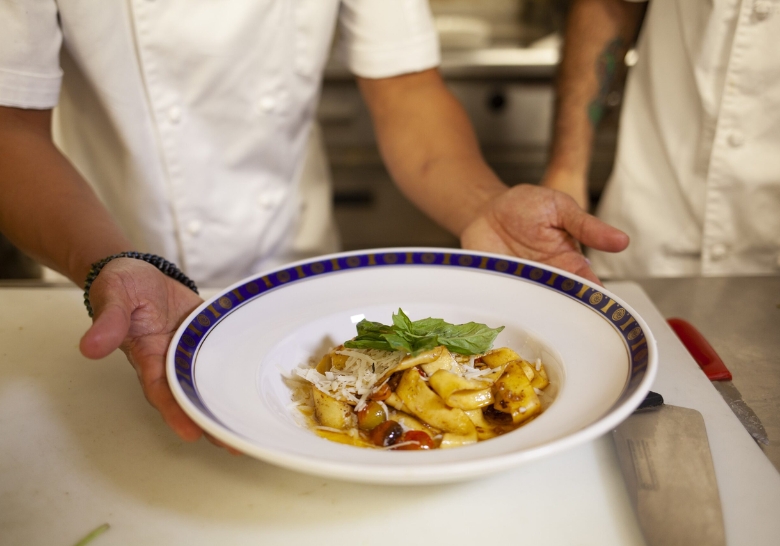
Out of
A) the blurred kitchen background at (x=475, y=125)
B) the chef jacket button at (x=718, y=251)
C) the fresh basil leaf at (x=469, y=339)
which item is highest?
the fresh basil leaf at (x=469, y=339)

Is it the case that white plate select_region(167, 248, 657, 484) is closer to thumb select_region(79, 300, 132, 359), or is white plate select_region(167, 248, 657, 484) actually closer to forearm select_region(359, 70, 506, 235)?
thumb select_region(79, 300, 132, 359)

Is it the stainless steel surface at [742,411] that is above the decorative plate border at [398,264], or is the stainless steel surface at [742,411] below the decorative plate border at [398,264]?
below

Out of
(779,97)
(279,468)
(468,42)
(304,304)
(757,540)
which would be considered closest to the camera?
(757,540)

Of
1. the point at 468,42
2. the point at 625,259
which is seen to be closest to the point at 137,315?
the point at 625,259

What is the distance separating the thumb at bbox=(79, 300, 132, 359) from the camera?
576 mm

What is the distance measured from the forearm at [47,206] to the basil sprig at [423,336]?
1.24 ft

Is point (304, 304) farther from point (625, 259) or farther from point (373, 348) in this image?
point (625, 259)

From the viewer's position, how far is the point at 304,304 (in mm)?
849

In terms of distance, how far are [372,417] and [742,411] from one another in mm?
451

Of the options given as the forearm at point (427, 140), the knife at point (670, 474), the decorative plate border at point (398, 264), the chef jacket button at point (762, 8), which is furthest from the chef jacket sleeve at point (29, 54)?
the chef jacket button at point (762, 8)

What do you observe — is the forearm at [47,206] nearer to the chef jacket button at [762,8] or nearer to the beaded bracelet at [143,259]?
the beaded bracelet at [143,259]

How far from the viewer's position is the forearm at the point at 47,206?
860 mm

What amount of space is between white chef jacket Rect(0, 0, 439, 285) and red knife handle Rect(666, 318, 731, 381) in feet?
2.24

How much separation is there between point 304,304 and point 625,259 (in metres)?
0.82
